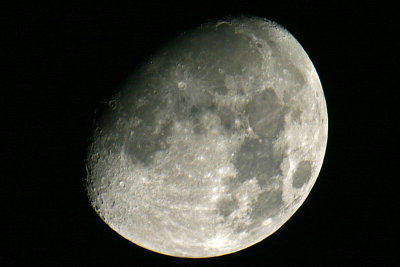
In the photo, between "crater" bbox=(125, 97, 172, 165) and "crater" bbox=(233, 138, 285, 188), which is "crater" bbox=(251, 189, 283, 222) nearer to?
"crater" bbox=(233, 138, 285, 188)

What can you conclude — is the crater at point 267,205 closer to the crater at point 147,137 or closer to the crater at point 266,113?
the crater at point 266,113

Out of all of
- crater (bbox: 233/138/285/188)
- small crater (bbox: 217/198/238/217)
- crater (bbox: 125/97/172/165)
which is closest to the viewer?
crater (bbox: 125/97/172/165)

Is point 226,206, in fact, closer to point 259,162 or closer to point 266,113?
point 259,162

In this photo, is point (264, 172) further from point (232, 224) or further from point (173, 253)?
point (173, 253)

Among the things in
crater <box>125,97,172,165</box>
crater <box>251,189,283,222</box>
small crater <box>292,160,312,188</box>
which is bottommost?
crater <box>251,189,283,222</box>

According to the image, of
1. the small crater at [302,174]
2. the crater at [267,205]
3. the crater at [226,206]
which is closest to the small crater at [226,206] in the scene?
the crater at [226,206]

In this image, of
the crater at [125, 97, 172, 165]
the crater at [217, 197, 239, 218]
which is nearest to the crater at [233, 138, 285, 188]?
the crater at [217, 197, 239, 218]
